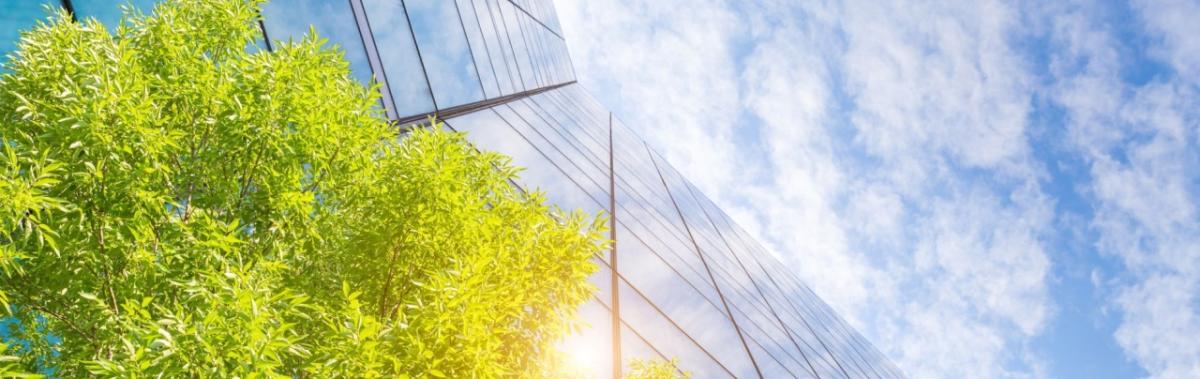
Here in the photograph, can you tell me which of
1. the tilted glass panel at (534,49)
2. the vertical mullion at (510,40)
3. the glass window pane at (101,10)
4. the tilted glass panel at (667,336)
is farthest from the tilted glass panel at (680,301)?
the tilted glass panel at (534,49)

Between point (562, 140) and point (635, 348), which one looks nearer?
point (635, 348)

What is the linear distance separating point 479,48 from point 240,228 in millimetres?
11298

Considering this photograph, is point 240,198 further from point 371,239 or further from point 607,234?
point 607,234

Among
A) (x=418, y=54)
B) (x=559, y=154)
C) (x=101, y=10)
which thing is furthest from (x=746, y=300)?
(x=101, y=10)

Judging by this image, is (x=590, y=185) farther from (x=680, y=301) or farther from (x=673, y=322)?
(x=673, y=322)

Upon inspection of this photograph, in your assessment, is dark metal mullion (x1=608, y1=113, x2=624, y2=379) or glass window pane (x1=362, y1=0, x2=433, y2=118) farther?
glass window pane (x1=362, y1=0, x2=433, y2=118)

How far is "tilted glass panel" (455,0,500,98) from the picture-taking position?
44.8ft

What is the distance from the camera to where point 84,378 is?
2.77m

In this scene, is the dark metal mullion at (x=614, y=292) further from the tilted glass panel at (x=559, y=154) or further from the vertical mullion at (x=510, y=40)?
the vertical mullion at (x=510, y=40)

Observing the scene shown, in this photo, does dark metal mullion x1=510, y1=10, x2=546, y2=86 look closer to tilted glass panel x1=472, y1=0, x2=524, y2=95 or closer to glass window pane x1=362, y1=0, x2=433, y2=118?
tilted glass panel x1=472, y1=0, x2=524, y2=95

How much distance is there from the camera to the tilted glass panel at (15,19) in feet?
14.8

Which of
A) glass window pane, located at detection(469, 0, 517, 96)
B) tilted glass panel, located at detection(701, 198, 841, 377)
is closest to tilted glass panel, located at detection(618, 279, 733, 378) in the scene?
tilted glass panel, located at detection(701, 198, 841, 377)

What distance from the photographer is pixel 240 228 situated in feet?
11.6

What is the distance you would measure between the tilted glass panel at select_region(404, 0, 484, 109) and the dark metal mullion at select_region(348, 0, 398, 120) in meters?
1.36
